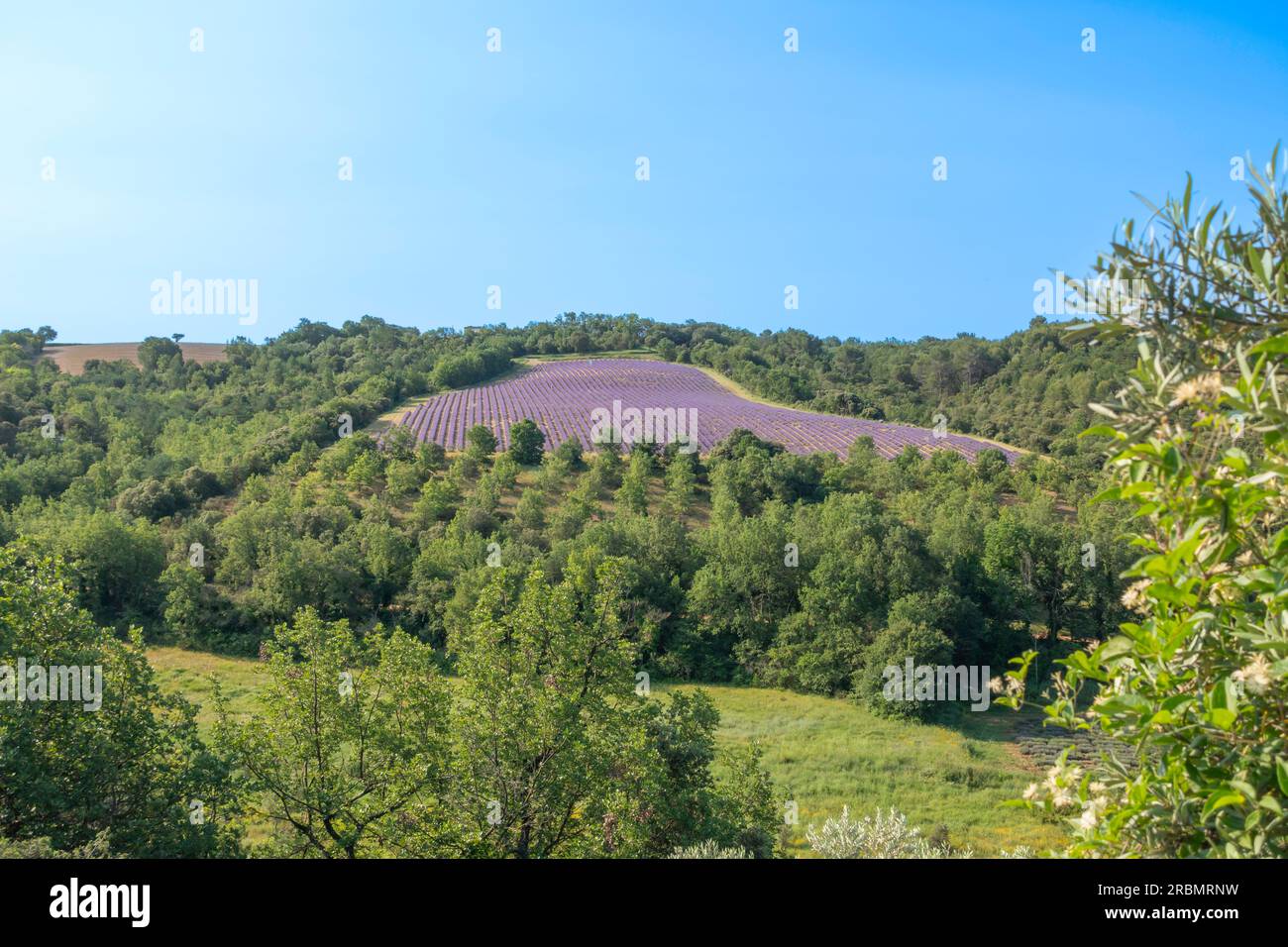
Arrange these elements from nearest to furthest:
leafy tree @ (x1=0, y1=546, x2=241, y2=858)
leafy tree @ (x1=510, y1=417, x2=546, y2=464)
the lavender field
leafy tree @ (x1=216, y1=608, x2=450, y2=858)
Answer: leafy tree @ (x1=0, y1=546, x2=241, y2=858) < leafy tree @ (x1=216, y1=608, x2=450, y2=858) < leafy tree @ (x1=510, y1=417, x2=546, y2=464) < the lavender field

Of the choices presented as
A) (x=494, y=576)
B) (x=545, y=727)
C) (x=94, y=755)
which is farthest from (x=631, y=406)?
(x=94, y=755)

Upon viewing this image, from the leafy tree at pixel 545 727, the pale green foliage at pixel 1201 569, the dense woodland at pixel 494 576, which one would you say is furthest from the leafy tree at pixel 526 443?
the pale green foliage at pixel 1201 569

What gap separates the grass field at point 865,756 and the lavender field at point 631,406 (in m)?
30.3

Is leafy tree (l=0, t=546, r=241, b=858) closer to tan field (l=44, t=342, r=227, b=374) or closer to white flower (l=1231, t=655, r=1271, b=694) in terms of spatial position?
white flower (l=1231, t=655, r=1271, b=694)

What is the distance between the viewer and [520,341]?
12631 centimetres

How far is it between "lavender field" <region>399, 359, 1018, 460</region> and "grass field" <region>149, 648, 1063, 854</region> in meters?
30.3

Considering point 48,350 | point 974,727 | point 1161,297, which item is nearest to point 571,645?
point 1161,297

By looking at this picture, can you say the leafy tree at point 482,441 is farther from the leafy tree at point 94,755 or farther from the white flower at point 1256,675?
the white flower at point 1256,675

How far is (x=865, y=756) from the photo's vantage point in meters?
29.2

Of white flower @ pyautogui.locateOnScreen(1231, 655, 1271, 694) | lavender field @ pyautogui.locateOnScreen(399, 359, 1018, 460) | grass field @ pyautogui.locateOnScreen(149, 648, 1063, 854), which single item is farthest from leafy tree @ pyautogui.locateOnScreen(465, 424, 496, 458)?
white flower @ pyautogui.locateOnScreen(1231, 655, 1271, 694)

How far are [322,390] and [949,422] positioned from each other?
222 ft

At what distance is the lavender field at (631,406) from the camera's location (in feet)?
227

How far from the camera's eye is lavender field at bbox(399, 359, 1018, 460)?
69.1 m

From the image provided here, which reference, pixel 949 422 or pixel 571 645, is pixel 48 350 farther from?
pixel 571 645
